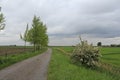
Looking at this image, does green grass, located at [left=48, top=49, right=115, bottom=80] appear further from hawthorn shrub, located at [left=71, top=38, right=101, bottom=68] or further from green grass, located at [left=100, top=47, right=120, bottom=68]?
green grass, located at [left=100, top=47, right=120, bottom=68]

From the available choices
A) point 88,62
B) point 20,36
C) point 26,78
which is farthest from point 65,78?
point 20,36

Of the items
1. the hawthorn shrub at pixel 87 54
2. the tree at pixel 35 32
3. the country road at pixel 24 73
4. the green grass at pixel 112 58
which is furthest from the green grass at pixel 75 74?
the tree at pixel 35 32

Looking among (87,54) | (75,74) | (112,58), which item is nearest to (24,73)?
(75,74)

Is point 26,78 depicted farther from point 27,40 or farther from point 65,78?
point 27,40

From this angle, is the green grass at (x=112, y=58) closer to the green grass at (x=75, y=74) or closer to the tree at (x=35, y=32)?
the green grass at (x=75, y=74)

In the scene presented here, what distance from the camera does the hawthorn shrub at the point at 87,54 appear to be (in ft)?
81.5

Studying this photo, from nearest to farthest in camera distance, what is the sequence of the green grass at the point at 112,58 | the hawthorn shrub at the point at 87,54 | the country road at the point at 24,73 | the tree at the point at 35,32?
the country road at the point at 24,73 → the hawthorn shrub at the point at 87,54 → the green grass at the point at 112,58 → the tree at the point at 35,32

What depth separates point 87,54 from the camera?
2503cm

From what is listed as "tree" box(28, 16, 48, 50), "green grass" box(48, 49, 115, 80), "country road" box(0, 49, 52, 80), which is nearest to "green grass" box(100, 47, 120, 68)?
"green grass" box(48, 49, 115, 80)

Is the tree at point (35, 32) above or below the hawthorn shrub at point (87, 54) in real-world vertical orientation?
above

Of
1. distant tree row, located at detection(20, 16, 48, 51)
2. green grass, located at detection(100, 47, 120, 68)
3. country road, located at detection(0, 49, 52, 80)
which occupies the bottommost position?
country road, located at detection(0, 49, 52, 80)

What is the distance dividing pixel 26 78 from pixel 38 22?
175ft

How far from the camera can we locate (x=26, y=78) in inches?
650

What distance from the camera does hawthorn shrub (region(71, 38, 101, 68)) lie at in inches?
978
